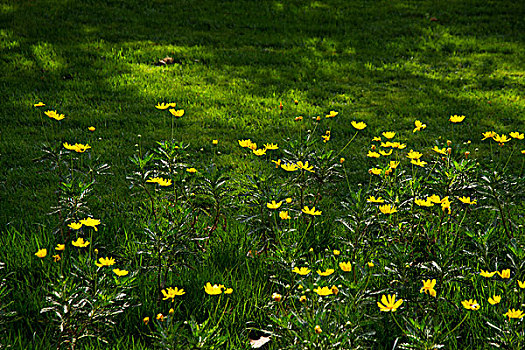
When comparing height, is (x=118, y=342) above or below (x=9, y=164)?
above

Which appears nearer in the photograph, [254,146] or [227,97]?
[254,146]

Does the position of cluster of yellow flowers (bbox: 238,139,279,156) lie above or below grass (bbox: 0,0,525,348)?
above

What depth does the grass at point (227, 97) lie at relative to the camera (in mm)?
2594

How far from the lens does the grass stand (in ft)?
8.51

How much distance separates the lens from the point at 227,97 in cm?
523

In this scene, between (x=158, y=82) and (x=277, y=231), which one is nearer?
(x=277, y=231)

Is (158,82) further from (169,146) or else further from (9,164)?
(169,146)

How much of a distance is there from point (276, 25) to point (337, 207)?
4.62 m

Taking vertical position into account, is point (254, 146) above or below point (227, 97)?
above

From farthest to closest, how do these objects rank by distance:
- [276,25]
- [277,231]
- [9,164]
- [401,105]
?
[276,25] < [401,105] < [9,164] < [277,231]

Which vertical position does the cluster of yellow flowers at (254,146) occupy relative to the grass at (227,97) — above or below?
above

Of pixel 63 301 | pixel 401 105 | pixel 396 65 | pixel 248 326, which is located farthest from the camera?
pixel 396 65

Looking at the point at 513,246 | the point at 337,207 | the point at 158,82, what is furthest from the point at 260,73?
the point at 513,246

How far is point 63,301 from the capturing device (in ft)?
6.48
